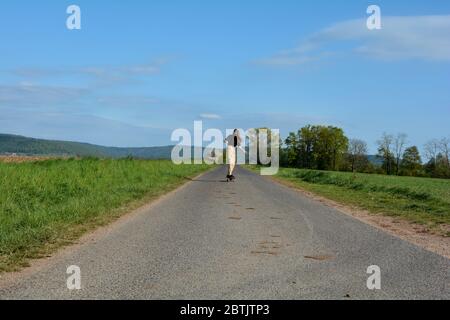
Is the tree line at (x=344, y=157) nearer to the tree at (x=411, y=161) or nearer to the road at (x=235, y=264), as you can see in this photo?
the tree at (x=411, y=161)

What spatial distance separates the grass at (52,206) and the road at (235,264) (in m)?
0.57

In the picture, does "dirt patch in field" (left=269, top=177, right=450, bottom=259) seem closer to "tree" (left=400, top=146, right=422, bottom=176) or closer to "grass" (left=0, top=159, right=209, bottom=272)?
"grass" (left=0, top=159, right=209, bottom=272)

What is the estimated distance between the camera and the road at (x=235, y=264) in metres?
5.38

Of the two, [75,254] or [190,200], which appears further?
[190,200]

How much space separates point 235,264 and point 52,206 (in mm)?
8283

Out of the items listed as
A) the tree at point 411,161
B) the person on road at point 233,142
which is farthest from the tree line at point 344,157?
the person on road at point 233,142

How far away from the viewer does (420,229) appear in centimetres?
1163

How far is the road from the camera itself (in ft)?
17.6

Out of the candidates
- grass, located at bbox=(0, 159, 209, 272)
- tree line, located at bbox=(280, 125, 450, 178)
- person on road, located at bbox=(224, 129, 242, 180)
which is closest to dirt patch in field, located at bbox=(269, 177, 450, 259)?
grass, located at bbox=(0, 159, 209, 272)

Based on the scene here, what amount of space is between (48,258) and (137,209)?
6762 mm

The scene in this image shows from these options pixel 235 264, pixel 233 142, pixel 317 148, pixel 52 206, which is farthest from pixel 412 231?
pixel 317 148

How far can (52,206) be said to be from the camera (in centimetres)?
1360
